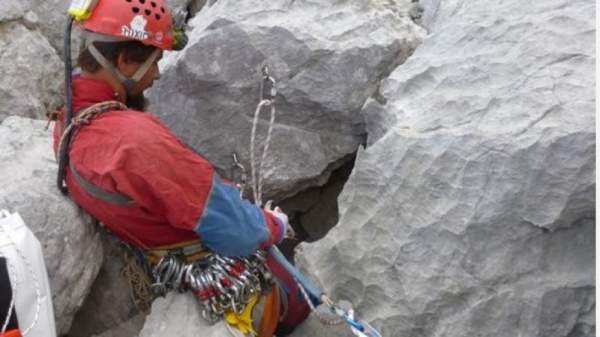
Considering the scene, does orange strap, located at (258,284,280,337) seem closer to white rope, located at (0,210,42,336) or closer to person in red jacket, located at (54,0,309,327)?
person in red jacket, located at (54,0,309,327)

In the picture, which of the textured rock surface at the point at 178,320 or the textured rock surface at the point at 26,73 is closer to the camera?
the textured rock surface at the point at 178,320

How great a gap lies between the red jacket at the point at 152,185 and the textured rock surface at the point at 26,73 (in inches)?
76.6

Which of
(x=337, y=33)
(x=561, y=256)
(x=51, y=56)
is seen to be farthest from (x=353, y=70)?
(x=51, y=56)

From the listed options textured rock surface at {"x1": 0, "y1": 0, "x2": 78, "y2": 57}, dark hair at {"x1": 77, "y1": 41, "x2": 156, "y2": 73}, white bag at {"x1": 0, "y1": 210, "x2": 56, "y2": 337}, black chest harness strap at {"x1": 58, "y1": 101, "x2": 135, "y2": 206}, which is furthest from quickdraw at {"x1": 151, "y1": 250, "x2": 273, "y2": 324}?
textured rock surface at {"x1": 0, "y1": 0, "x2": 78, "y2": 57}

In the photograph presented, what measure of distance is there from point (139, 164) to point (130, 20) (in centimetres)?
71

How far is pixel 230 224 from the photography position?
3.35m

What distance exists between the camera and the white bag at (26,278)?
286 cm

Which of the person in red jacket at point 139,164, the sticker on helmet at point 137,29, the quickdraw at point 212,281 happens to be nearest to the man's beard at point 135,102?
the person in red jacket at point 139,164

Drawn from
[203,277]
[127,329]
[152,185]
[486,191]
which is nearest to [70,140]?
[152,185]

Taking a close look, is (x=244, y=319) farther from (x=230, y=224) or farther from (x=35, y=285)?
(x=35, y=285)

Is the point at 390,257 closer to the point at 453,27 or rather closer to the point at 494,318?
the point at 494,318

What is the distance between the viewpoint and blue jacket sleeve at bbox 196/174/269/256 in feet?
10.8

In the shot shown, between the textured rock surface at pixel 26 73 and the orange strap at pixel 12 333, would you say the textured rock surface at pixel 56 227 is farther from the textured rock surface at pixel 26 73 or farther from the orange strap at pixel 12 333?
the textured rock surface at pixel 26 73

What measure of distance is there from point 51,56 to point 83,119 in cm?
239
